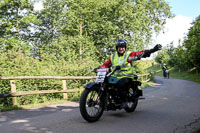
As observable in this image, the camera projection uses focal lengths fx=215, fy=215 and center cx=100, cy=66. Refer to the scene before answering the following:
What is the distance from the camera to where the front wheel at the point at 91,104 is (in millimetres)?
4852

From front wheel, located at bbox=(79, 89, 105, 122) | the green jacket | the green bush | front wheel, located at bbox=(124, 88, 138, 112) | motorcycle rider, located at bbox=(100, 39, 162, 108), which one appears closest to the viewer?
front wheel, located at bbox=(79, 89, 105, 122)

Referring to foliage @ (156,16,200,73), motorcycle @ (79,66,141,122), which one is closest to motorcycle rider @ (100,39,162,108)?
motorcycle @ (79,66,141,122)

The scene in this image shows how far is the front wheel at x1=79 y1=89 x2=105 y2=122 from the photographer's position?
485 centimetres

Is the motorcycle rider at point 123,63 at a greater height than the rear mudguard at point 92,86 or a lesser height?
greater

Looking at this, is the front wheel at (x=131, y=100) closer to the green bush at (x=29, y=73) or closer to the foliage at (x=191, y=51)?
the green bush at (x=29, y=73)

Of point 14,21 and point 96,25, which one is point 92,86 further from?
point 14,21

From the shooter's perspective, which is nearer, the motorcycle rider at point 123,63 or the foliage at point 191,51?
the motorcycle rider at point 123,63

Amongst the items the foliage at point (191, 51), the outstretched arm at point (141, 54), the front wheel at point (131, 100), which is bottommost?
the front wheel at point (131, 100)

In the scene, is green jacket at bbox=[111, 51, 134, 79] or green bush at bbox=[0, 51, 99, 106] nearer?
green jacket at bbox=[111, 51, 134, 79]

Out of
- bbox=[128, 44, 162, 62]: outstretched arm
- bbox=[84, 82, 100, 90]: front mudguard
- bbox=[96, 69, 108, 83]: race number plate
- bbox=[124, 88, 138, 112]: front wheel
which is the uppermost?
bbox=[128, 44, 162, 62]: outstretched arm

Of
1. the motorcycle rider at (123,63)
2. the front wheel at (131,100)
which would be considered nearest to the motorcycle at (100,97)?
the motorcycle rider at (123,63)

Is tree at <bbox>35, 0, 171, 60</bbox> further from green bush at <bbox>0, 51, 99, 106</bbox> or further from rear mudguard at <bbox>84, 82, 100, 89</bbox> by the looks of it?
rear mudguard at <bbox>84, 82, 100, 89</bbox>

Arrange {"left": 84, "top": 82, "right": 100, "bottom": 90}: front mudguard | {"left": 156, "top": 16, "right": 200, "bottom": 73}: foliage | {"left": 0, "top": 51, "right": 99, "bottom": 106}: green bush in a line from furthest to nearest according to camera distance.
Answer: {"left": 156, "top": 16, "right": 200, "bottom": 73}: foliage
{"left": 0, "top": 51, "right": 99, "bottom": 106}: green bush
{"left": 84, "top": 82, "right": 100, "bottom": 90}: front mudguard

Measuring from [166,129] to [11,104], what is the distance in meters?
5.80
